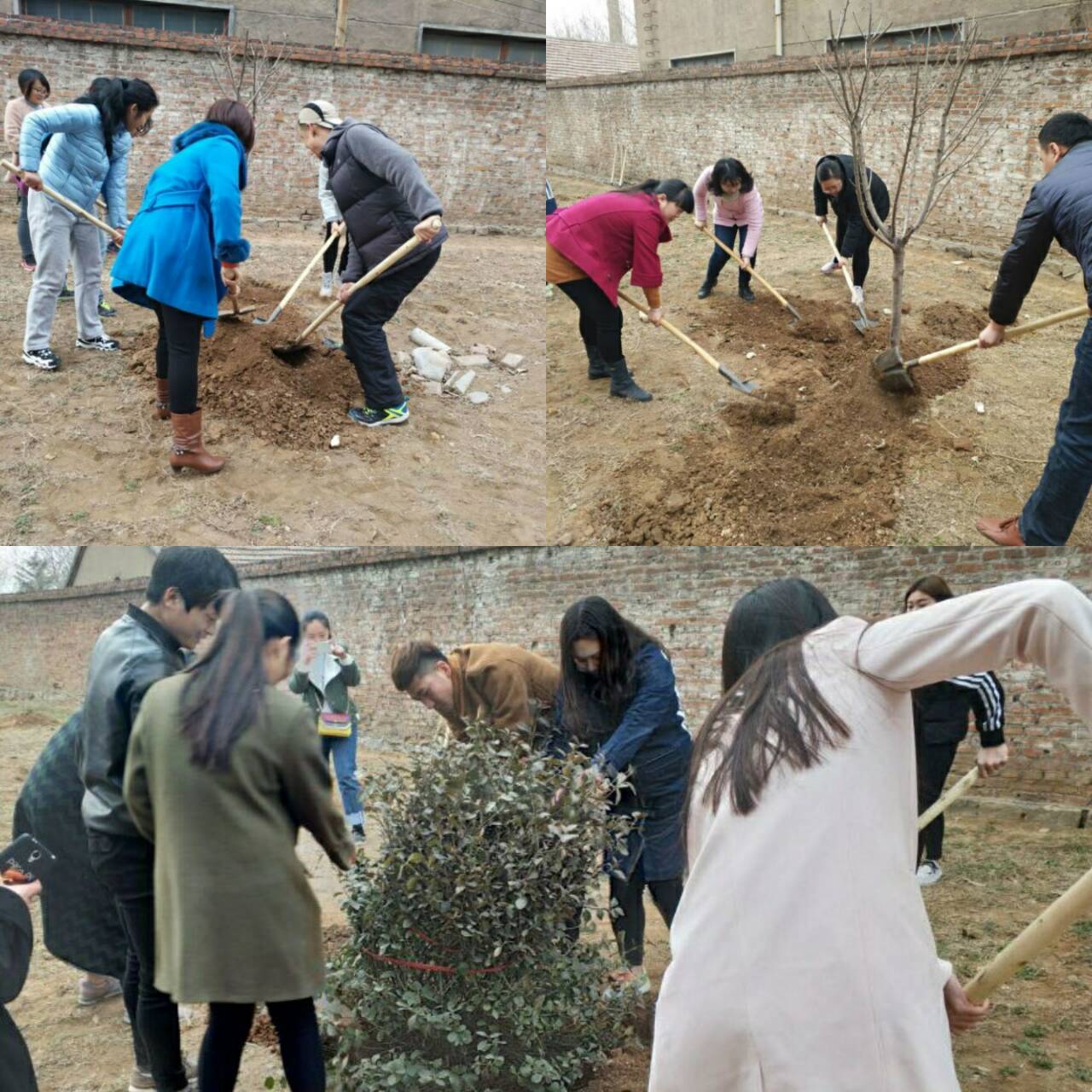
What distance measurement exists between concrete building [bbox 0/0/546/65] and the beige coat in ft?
62.9

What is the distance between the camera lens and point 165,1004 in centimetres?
263

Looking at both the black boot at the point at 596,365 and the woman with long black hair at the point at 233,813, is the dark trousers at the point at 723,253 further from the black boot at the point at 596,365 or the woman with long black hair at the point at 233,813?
the woman with long black hair at the point at 233,813

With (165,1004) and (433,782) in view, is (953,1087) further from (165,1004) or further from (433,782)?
(165,1004)

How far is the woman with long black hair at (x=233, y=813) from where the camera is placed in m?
2.29

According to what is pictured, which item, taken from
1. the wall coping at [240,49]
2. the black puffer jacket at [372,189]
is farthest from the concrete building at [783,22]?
the black puffer jacket at [372,189]

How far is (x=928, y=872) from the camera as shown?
15.9 feet

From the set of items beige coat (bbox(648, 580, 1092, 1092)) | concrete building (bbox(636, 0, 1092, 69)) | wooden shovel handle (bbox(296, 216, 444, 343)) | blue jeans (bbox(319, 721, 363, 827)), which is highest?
concrete building (bbox(636, 0, 1092, 69))

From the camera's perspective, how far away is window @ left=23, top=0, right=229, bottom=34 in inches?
705

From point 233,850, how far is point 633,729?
1546 millimetres

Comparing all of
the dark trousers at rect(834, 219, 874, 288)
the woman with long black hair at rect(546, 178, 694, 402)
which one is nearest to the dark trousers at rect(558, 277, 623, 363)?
the woman with long black hair at rect(546, 178, 694, 402)

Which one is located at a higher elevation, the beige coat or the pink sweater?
the pink sweater

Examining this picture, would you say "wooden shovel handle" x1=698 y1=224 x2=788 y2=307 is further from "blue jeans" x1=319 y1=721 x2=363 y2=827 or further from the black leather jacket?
the black leather jacket

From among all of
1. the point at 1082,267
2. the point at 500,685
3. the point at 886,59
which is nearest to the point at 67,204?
the point at 500,685

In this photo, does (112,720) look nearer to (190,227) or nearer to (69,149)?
(190,227)
